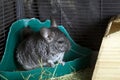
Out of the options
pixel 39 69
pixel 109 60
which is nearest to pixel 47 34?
pixel 39 69

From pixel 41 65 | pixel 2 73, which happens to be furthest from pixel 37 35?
pixel 2 73

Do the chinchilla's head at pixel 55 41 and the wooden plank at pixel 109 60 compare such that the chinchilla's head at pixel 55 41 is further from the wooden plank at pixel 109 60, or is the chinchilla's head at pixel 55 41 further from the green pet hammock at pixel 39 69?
the wooden plank at pixel 109 60

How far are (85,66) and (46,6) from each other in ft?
1.92

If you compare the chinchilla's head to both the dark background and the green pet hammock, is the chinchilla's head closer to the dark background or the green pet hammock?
the green pet hammock

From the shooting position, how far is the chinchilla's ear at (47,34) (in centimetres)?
202

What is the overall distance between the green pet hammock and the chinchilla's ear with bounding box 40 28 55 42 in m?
0.18

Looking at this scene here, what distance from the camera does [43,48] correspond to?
2.08m

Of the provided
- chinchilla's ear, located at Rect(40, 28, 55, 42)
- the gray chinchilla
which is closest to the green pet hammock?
the gray chinchilla

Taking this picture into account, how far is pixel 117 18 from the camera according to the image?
2275 mm

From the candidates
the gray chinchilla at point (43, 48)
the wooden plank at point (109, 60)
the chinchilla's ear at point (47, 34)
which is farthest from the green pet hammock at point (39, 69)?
the wooden plank at point (109, 60)

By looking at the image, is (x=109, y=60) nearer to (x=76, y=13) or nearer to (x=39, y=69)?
(x=39, y=69)

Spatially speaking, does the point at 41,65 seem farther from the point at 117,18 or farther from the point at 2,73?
the point at 117,18

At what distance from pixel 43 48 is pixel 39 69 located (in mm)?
156

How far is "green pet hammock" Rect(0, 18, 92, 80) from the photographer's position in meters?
1.99
